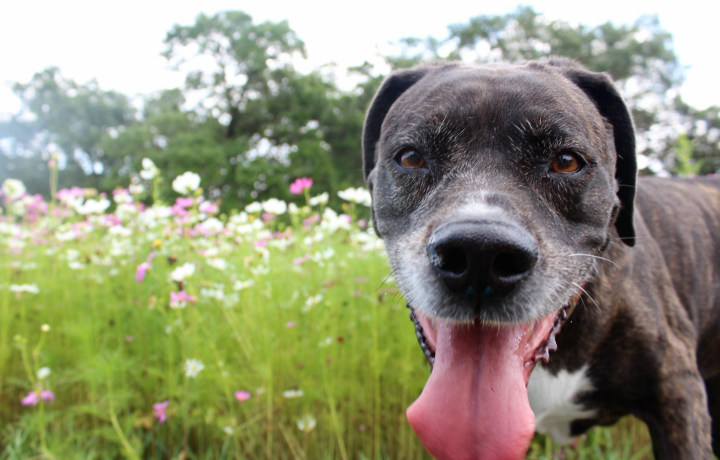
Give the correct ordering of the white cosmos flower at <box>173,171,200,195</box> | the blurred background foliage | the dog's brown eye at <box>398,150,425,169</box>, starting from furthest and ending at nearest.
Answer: the blurred background foliage < the white cosmos flower at <box>173,171,200,195</box> < the dog's brown eye at <box>398,150,425,169</box>

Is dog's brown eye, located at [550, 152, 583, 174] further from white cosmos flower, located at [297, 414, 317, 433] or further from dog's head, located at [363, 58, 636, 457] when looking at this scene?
white cosmos flower, located at [297, 414, 317, 433]

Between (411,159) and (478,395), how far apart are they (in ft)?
2.92

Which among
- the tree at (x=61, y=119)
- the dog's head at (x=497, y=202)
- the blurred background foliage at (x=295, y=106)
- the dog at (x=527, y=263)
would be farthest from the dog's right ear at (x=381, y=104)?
the tree at (x=61, y=119)

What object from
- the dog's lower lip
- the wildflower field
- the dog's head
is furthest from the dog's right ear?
the dog's lower lip

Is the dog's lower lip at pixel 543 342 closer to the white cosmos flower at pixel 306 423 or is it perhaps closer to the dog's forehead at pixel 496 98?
the dog's forehead at pixel 496 98

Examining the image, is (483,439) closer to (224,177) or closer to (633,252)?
(633,252)

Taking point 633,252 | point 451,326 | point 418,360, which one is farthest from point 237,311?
point 633,252

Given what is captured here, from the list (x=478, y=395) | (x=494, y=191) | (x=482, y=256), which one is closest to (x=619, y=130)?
(x=494, y=191)

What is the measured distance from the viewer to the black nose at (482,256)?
124 centimetres

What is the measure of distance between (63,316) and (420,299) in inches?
116

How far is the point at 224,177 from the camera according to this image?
816 inches

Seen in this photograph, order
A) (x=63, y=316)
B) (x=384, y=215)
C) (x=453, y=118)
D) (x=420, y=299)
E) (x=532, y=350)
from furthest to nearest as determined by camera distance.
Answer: (x=63, y=316) → (x=384, y=215) → (x=453, y=118) → (x=532, y=350) → (x=420, y=299)

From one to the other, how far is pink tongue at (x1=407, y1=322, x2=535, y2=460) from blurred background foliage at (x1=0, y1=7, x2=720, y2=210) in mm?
18395

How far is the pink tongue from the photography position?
55.5 inches
